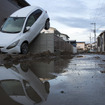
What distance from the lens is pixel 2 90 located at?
119 inches

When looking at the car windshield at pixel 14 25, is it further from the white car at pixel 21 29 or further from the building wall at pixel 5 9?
the building wall at pixel 5 9

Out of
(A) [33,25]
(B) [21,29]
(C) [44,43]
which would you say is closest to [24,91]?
(B) [21,29]

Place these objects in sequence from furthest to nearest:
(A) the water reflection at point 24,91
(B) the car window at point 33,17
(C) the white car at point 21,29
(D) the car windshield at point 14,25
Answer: (B) the car window at point 33,17, (D) the car windshield at point 14,25, (C) the white car at point 21,29, (A) the water reflection at point 24,91

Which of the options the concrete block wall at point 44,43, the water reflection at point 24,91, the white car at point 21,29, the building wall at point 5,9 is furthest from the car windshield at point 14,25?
the water reflection at point 24,91

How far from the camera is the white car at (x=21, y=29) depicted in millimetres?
8980

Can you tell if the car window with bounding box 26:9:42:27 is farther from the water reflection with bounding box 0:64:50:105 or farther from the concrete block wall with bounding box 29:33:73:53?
the water reflection with bounding box 0:64:50:105

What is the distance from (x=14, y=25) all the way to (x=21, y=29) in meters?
0.82

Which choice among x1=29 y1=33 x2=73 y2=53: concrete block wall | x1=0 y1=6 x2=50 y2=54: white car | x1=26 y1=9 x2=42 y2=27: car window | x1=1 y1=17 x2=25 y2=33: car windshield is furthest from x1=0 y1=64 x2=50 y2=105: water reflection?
x1=29 y1=33 x2=73 y2=53: concrete block wall

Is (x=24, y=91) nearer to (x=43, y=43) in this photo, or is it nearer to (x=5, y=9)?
(x=43, y=43)

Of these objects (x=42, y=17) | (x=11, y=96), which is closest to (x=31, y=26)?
(x=42, y=17)

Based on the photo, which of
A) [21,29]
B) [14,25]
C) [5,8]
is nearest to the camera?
[21,29]

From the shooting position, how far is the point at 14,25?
34.4 ft

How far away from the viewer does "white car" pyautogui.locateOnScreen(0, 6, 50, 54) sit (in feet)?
29.5

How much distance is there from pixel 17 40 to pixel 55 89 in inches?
259
